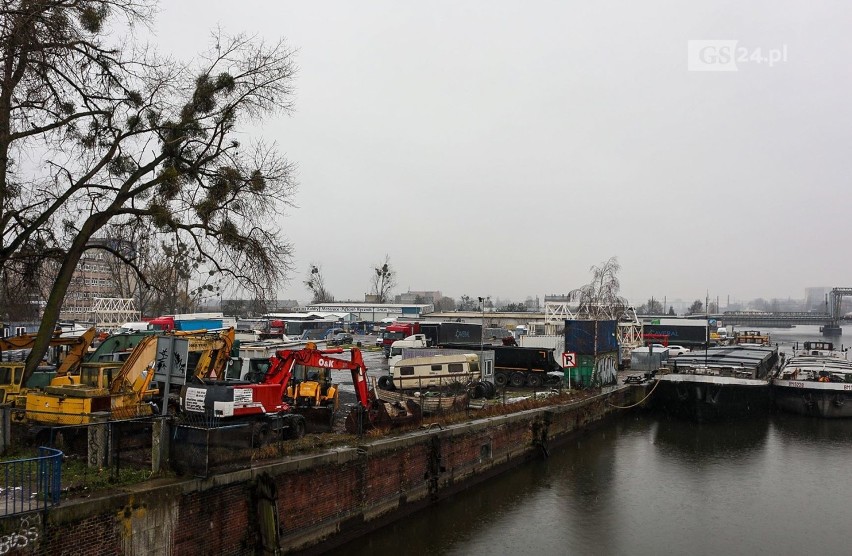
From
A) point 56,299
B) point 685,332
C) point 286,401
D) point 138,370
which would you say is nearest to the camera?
point 138,370

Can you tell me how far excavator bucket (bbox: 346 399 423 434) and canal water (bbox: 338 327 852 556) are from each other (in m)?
2.75

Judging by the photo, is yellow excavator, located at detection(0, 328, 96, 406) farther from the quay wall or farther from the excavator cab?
the quay wall

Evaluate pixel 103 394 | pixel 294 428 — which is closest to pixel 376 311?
pixel 294 428

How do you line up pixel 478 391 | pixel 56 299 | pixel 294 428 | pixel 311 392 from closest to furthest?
pixel 56 299 < pixel 294 428 < pixel 311 392 < pixel 478 391

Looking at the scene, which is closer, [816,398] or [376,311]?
[816,398]

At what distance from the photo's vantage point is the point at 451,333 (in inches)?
2296

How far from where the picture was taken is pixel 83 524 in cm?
1041

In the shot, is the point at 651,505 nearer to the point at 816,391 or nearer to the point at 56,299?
the point at 56,299

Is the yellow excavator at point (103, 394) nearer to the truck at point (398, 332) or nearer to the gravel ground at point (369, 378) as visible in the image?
the gravel ground at point (369, 378)

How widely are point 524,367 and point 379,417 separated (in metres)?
20.5

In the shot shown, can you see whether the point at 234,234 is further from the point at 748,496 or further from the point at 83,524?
the point at 748,496

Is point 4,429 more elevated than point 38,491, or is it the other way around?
point 4,429

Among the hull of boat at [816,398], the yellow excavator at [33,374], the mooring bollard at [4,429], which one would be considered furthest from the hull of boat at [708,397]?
the mooring bollard at [4,429]

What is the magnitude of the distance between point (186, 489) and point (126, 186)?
410 inches
